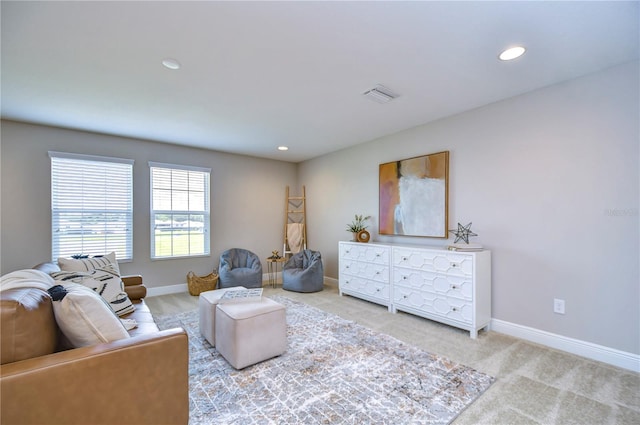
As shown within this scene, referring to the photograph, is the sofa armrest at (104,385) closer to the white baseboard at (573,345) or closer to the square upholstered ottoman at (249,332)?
the square upholstered ottoman at (249,332)

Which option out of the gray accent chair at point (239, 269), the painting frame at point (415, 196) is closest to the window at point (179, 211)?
the gray accent chair at point (239, 269)

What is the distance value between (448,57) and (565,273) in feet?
7.31

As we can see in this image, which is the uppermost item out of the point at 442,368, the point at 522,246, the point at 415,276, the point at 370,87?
the point at 370,87

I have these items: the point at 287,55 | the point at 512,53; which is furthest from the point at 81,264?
the point at 512,53

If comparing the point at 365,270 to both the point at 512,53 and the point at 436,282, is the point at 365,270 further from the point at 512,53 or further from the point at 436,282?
the point at 512,53

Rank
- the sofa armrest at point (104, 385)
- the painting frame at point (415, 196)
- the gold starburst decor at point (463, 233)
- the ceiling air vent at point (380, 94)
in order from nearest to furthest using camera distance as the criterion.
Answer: the sofa armrest at point (104, 385)
the ceiling air vent at point (380, 94)
the gold starburst decor at point (463, 233)
the painting frame at point (415, 196)

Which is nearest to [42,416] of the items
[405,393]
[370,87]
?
[405,393]

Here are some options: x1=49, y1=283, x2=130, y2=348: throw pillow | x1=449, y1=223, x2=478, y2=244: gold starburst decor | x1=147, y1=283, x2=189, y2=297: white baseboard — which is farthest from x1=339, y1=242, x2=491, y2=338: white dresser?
x1=49, y1=283, x2=130, y2=348: throw pillow

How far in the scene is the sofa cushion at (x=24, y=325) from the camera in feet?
3.59

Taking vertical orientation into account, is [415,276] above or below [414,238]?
below

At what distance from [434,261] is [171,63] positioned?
10.5 feet

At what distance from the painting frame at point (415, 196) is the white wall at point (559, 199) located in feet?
0.39

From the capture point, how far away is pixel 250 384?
212cm

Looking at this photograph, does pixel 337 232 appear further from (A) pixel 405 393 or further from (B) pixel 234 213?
(A) pixel 405 393
